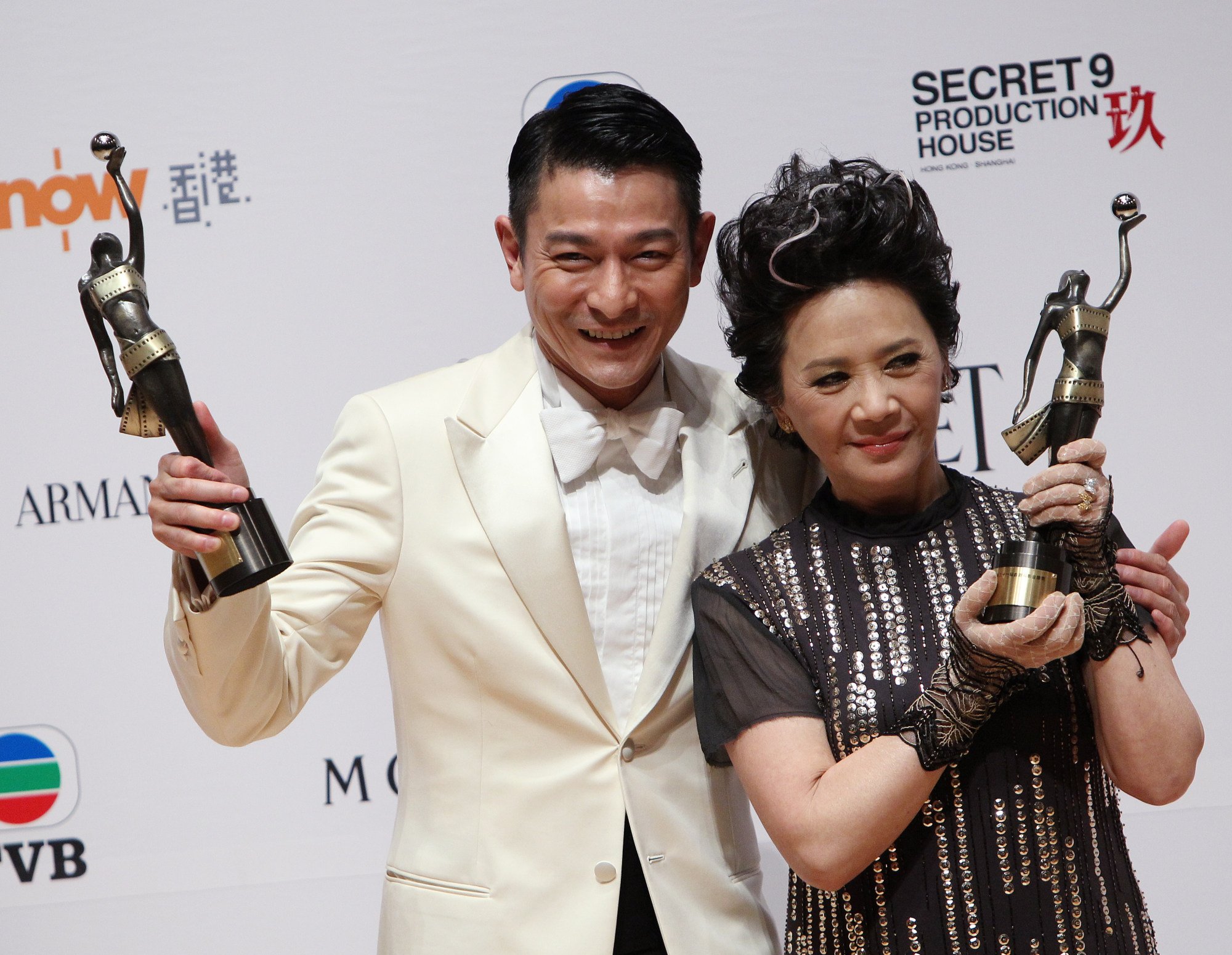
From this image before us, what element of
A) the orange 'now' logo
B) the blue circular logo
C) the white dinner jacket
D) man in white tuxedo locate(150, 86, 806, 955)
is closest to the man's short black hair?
man in white tuxedo locate(150, 86, 806, 955)

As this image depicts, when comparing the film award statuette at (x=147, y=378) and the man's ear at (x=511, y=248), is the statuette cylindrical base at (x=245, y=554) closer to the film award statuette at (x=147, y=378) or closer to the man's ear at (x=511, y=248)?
the film award statuette at (x=147, y=378)

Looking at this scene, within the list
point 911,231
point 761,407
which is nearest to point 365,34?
point 761,407

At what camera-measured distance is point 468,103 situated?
2494mm

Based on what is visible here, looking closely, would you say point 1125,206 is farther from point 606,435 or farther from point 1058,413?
point 606,435

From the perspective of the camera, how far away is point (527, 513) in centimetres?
157

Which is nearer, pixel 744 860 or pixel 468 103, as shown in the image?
pixel 744 860

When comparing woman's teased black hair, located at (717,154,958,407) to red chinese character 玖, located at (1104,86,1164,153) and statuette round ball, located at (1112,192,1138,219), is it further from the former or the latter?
red chinese character 玖, located at (1104,86,1164,153)

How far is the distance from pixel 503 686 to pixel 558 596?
137 mm

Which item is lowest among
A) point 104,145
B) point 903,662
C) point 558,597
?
point 903,662

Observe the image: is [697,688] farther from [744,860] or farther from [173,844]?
[173,844]

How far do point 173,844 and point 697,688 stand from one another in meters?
1.53

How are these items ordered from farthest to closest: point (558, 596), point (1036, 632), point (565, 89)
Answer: point (565, 89) → point (558, 596) → point (1036, 632)

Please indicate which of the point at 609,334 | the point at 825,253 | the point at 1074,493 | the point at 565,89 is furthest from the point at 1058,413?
the point at 565,89

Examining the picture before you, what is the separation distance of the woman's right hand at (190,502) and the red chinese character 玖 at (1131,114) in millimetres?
2037
